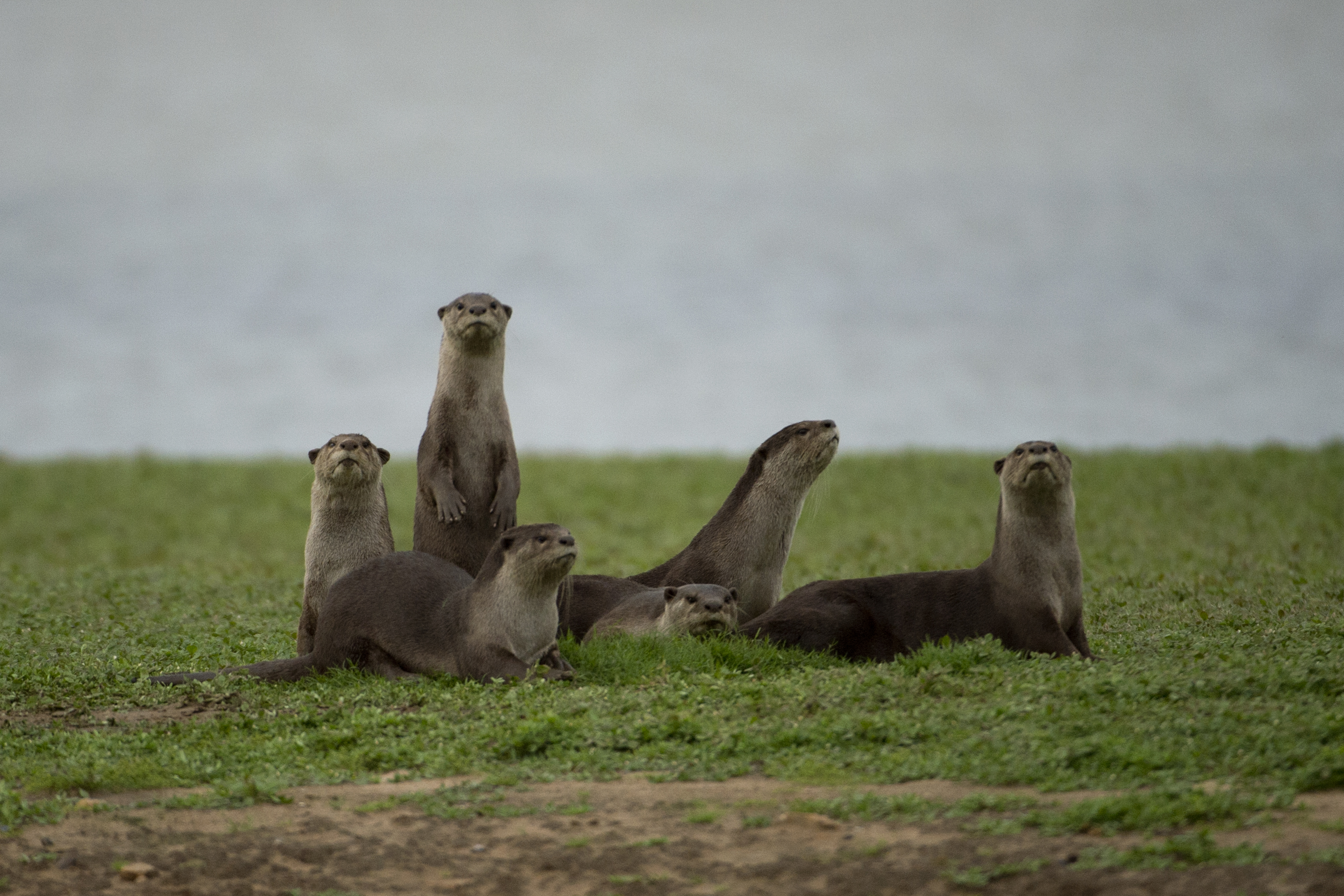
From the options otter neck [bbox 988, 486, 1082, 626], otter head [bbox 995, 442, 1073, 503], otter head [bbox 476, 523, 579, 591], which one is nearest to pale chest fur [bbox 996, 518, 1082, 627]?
otter neck [bbox 988, 486, 1082, 626]

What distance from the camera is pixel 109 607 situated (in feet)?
43.2

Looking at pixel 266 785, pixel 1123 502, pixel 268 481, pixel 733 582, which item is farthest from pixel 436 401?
pixel 268 481

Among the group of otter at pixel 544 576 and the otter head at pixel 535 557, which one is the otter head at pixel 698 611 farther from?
the otter head at pixel 535 557

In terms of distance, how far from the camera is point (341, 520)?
9828 millimetres

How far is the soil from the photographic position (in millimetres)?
4891

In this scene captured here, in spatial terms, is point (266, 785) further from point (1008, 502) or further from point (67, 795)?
point (1008, 502)

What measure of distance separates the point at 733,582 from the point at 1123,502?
1394cm

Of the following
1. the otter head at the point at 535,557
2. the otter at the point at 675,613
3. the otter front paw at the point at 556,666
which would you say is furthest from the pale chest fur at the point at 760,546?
the otter head at the point at 535,557

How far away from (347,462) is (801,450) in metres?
3.07

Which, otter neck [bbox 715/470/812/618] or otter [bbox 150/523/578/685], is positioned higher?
otter neck [bbox 715/470/812/618]

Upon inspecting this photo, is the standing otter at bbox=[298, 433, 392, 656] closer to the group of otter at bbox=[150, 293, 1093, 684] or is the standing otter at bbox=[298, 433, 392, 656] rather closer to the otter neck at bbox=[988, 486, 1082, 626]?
the group of otter at bbox=[150, 293, 1093, 684]

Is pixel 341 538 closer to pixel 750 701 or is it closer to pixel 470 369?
pixel 470 369

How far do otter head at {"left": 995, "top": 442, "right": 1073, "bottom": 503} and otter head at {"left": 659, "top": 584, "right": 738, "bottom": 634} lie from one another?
183 centimetres

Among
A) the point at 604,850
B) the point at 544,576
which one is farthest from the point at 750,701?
the point at 604,850
